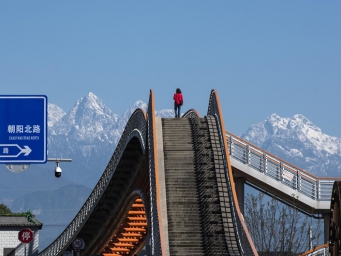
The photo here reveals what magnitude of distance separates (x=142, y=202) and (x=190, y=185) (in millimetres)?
15730

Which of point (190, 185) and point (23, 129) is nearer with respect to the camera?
point (23, 129)

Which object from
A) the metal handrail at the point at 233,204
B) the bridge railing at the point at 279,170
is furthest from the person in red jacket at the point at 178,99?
the bridge railing at the point at 279,170

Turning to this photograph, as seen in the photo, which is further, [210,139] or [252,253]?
[210,139]

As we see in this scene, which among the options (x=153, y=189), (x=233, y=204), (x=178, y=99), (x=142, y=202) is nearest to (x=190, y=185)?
(x=153, y=189)

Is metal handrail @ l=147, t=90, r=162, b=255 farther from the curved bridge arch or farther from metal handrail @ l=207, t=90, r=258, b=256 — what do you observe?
metal handrail @ l=207, t=90, r=258, b=256

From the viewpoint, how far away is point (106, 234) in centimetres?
6259

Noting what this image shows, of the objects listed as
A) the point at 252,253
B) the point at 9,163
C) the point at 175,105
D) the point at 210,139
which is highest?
the point at 175,105

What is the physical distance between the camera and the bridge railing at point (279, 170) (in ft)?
155

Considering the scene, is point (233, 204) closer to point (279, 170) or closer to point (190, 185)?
point (190, 185)

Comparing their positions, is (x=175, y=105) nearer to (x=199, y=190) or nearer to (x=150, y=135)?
(x=150, y=135)

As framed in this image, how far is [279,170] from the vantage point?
47594mm

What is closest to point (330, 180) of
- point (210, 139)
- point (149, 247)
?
point (210, 139)

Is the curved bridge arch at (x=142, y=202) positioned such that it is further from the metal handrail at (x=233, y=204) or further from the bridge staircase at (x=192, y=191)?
the bridge staircase at (x=192, y=191)

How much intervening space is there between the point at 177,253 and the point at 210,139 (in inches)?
336
